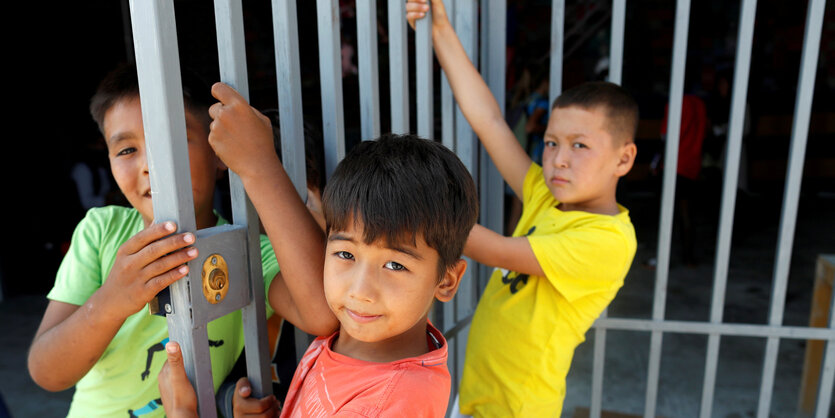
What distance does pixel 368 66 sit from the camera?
111cm

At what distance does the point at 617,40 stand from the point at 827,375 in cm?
138

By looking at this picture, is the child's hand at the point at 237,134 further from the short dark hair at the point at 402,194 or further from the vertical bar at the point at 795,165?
the vertical bar at the point at 795,165

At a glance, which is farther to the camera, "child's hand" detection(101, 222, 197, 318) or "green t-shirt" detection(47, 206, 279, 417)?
"green t-shirt" detection(47, 206, 279, 417)

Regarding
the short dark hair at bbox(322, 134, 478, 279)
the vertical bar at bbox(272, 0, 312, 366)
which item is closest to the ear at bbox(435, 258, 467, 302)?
the short dark hair at bbox(322, 134, 478, 279)

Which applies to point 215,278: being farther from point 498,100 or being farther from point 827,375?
point 827,375

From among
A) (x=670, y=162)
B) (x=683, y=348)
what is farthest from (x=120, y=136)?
(x=683, y=348)

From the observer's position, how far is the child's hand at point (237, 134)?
811 mm

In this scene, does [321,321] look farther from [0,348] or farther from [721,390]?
[0,348]

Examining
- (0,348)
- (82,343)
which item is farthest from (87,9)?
(82,343)

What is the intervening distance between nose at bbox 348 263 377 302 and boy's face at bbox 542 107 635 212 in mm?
735

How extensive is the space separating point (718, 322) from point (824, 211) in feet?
22.6

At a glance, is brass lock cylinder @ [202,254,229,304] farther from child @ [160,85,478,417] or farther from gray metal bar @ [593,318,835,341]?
gray metal bar @ [593,318,835,341]

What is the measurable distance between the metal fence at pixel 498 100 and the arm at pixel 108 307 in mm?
268

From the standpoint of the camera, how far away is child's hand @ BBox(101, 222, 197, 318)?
767 mm
